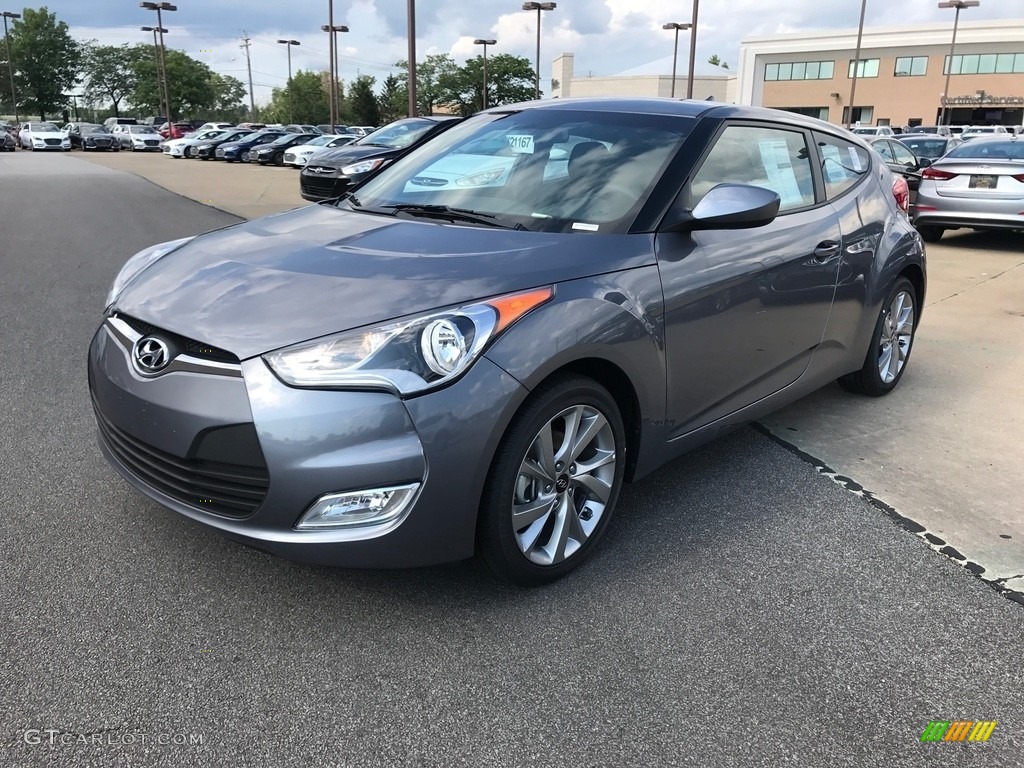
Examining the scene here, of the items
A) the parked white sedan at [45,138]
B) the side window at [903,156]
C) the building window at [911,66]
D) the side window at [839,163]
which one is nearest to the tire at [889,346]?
the side window at [839,163]

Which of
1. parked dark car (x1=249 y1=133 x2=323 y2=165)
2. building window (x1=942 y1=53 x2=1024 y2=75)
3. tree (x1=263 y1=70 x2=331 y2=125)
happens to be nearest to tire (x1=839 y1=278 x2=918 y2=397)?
parked dark car (x1=249 y1=133 x2=323 y2=165)

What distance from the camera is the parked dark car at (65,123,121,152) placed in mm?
45062

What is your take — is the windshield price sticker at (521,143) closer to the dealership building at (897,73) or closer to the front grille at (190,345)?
the front grille at (190,345)

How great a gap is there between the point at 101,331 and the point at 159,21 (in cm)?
6400

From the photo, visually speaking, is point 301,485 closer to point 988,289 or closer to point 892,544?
point 892,544

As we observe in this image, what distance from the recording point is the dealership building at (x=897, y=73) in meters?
70.7

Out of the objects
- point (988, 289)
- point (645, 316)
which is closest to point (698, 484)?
point (645, 316)

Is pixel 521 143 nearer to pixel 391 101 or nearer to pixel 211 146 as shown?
pixel 211 146

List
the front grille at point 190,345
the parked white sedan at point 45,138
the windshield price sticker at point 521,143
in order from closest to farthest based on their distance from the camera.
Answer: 1. the front grille at point 190,345
2. the windshield price sticker at point 521,143
3. the parked white sedan at point 45,138

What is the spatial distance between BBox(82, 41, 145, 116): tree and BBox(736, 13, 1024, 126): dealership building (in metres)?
62.3

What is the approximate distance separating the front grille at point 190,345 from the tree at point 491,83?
74.6 m

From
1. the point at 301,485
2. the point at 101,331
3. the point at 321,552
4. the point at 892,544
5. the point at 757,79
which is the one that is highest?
the point at 757,79

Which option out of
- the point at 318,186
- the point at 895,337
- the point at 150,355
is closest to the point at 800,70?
the point at 318,186

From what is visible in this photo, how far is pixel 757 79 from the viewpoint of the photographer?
80750 millimetres
